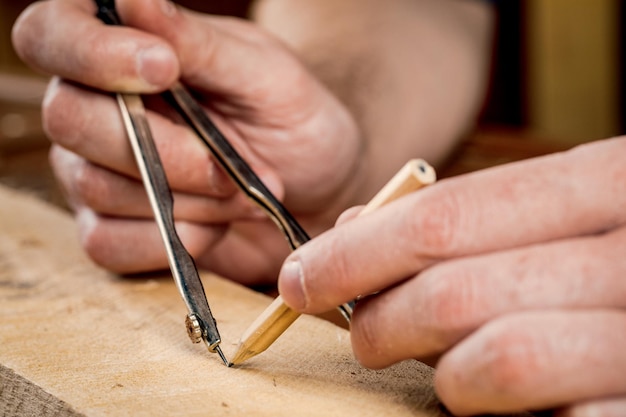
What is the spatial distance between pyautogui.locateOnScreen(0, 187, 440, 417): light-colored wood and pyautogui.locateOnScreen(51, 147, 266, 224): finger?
10cm

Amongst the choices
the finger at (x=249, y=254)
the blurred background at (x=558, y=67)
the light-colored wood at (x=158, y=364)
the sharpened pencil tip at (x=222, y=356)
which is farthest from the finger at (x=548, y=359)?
the blurred background at (x=558, y=67)

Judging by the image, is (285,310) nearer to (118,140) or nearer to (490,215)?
(490,215)

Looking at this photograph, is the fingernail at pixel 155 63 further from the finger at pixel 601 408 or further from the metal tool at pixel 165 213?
the finger at pixel 601 408

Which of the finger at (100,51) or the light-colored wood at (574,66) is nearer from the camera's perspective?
the finger at (100,51)

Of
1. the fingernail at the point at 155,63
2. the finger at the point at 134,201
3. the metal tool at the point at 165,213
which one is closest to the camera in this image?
the metal tool at the point at 165,213

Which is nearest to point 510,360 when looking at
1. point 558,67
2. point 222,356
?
point 222,356

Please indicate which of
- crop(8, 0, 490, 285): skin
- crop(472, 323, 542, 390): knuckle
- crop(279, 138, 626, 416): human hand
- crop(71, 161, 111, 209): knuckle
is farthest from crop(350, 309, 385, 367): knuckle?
crop(71, 161, 111, 209): knuckle

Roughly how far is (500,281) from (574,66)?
299 cm

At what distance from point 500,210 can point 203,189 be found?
53 cm

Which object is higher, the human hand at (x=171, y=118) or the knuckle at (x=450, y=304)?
the knuckle at (x=450, y=304)

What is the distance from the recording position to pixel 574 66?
3.30 meters

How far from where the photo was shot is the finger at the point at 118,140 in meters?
0.98

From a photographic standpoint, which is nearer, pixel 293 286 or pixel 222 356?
pixel 293 286

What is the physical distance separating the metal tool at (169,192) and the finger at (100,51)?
0.14 ft
